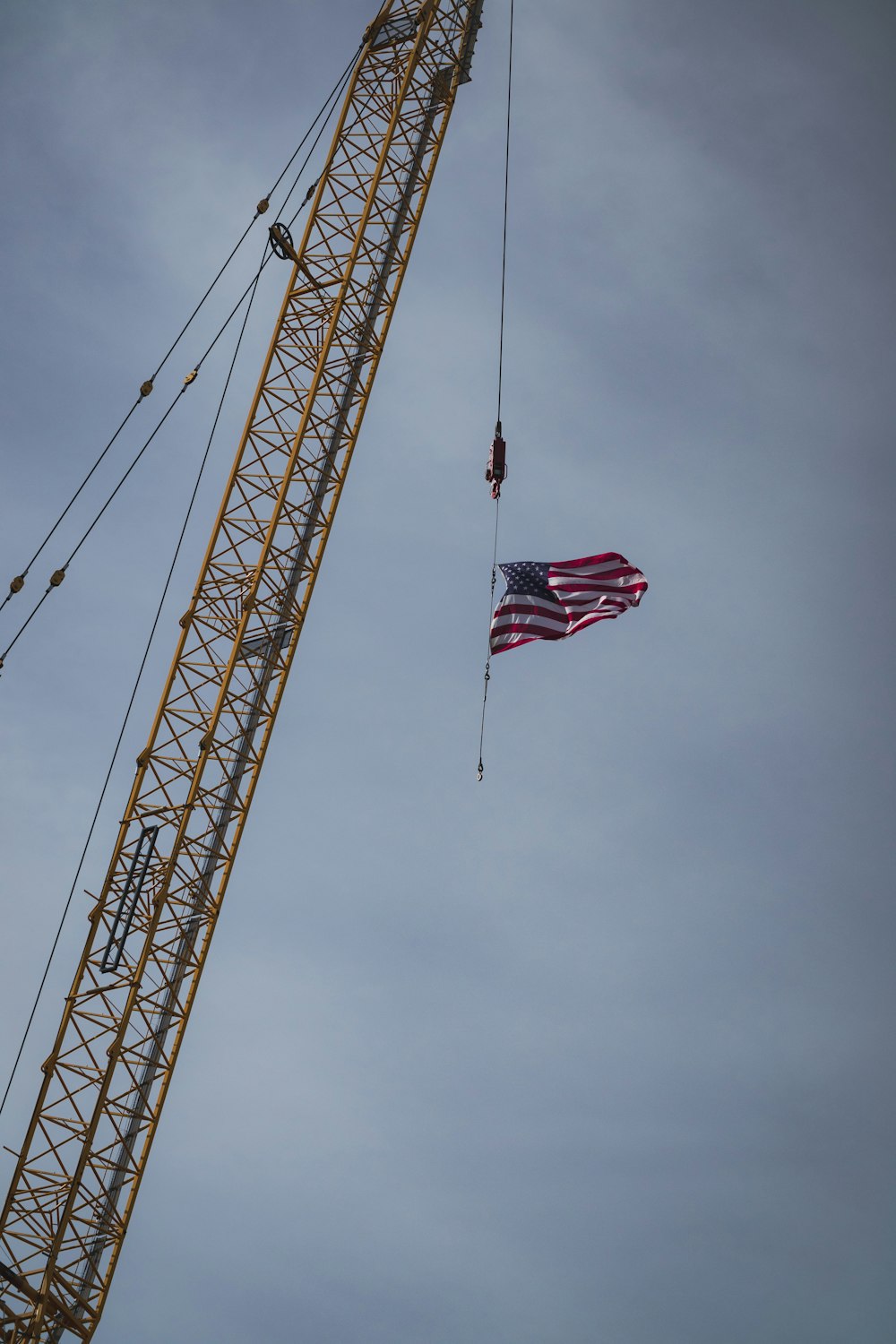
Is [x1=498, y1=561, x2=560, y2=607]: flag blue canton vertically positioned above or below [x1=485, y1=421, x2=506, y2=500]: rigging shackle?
below

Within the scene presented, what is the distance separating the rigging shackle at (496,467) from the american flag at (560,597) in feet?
10.9

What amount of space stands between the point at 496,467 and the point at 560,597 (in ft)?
16.8

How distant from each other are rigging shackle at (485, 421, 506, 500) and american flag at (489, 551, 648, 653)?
3320mm

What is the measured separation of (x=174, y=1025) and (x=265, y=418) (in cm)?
1802

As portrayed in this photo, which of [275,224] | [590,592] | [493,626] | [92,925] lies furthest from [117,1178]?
[275,224]

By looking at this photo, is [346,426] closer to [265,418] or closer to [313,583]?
[265,418]

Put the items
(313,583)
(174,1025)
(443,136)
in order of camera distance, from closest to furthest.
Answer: (174,1025) → (313,583) → (443,136)

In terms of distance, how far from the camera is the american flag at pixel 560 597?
138ft

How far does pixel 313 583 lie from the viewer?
132ft

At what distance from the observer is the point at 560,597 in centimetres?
4231

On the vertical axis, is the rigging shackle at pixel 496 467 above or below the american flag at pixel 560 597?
above

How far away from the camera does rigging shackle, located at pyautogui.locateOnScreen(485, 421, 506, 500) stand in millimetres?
44094

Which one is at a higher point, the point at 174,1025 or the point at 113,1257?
the point at 174,1025

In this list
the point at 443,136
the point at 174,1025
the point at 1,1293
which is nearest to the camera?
the point at 1,1293
